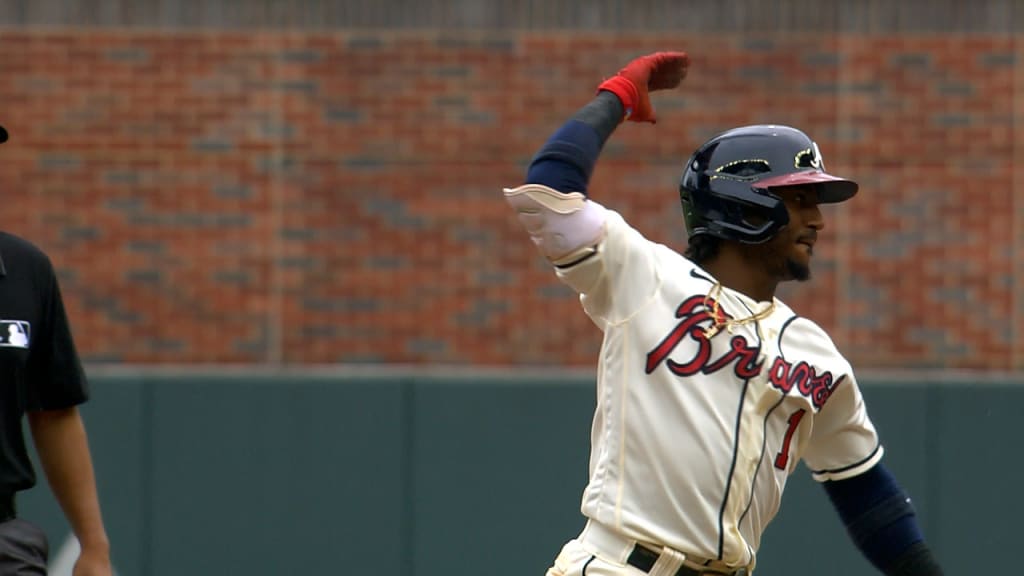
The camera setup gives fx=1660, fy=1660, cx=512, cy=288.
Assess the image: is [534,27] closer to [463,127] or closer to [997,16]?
[463,127]

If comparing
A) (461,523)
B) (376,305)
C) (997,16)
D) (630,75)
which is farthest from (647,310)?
(997,16)

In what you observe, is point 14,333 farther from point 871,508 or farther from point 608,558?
point 871,508

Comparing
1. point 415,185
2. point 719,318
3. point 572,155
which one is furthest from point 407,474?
point 572,155

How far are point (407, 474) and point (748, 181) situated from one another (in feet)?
11.5

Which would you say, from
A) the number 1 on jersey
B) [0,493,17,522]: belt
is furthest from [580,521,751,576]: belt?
[0,493,17,522]: belt

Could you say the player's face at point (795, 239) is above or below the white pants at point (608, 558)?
above

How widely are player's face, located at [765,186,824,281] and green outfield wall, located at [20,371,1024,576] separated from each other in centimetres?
322

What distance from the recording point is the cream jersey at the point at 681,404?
11.7ft

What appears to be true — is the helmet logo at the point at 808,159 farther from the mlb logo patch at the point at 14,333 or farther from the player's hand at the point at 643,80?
the mlb logo patch at the point at 14,333

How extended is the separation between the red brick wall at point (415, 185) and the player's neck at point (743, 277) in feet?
12.2

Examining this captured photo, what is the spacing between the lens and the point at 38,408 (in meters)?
3.80

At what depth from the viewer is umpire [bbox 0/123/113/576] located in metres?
3.64

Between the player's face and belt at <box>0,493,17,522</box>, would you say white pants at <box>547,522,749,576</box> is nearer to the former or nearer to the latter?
the player's face

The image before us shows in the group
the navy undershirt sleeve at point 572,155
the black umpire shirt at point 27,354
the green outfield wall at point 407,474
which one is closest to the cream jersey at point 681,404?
the navy undershirt sleeve at point 572,155
